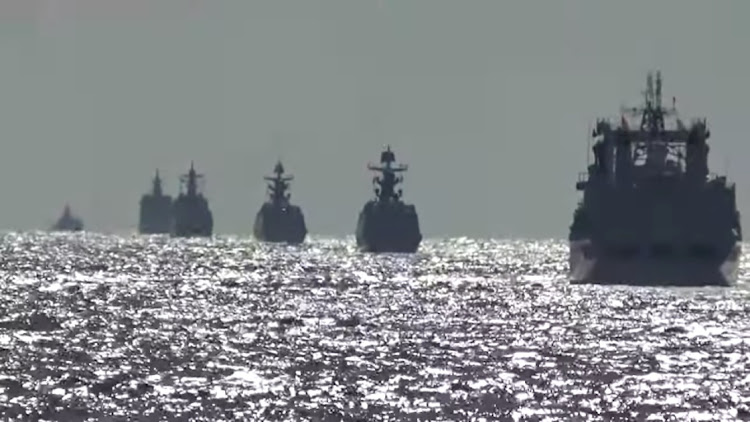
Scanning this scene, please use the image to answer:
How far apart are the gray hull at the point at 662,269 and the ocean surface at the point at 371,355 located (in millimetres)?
2969

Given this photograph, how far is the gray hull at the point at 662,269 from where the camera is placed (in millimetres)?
146875

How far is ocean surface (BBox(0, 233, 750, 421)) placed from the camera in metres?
58.4

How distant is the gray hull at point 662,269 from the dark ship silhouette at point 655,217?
9 centimetres

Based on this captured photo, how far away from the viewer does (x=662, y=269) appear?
482 ft

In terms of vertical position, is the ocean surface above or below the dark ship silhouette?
below

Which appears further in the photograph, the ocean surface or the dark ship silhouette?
the dark ship silhouette

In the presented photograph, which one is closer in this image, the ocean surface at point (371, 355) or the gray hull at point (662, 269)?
the ocean surface at point (371, 355)

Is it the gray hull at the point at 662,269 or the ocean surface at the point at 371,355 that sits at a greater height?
the gray hull at the point at 662,269

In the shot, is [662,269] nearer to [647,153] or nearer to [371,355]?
[647,153]

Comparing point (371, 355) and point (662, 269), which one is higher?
point (662, 269)

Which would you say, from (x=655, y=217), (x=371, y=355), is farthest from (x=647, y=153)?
(x=371, y=355)

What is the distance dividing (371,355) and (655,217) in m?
72.6

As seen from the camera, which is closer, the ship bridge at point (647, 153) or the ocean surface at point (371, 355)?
the ocean surface at point (371, 355)

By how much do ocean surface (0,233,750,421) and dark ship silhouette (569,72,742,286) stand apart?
4165 millimetres
